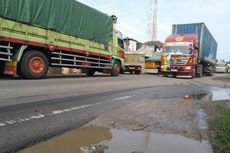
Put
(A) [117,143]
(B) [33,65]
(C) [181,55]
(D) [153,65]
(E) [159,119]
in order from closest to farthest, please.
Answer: (A) [117,143] < (E) [159,119] < (B) [33,65] < (C) [181,55] < (D) [153,65]

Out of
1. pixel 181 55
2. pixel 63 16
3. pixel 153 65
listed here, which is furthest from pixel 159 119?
pixel 153 65

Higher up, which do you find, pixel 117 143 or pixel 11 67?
pixel 11 67

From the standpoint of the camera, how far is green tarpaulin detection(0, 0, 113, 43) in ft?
38.8

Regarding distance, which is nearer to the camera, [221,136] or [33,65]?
[221,136]

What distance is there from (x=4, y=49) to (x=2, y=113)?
22.5 ft

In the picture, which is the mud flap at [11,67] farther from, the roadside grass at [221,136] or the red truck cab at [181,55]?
the red truck cab at [181,55]

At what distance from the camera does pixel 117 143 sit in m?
3.96

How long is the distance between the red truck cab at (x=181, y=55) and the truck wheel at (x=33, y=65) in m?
11.4

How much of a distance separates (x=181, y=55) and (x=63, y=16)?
10520mm

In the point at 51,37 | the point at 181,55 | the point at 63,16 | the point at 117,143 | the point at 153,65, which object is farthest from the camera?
the point at 153,65

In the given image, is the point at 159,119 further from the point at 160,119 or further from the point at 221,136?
the point at 221,136

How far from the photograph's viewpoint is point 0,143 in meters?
3.58

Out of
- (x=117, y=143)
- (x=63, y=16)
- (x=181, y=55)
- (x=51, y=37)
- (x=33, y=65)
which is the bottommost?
(x=117, y=143)

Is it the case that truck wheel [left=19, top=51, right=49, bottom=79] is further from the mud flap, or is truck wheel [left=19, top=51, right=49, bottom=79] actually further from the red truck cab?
the red truck cab
